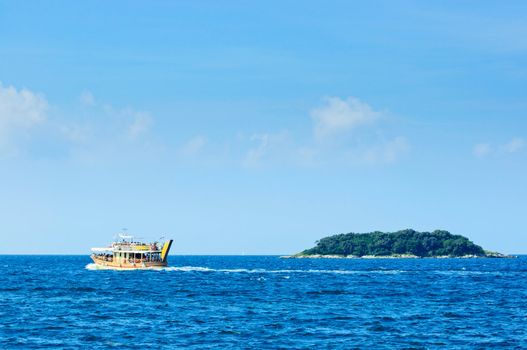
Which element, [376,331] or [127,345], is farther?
[376,331]

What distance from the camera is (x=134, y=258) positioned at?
561 ft

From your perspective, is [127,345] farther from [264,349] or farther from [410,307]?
[410,307]

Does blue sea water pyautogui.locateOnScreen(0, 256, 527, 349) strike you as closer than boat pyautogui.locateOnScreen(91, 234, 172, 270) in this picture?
Yes

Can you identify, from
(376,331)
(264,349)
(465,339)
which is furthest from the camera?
(376,331)

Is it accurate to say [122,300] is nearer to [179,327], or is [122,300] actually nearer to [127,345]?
[179,327]

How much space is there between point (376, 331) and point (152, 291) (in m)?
49.5

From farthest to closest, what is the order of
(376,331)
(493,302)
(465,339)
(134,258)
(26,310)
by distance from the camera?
(134,258)
(493,302)
(26,310)
(376,331)
(465,339)

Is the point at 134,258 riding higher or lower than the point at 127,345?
higher

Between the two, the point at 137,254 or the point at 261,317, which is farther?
the point at 137,254

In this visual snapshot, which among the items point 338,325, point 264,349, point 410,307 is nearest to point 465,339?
point 338,325

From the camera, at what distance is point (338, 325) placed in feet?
230

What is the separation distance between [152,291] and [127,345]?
51272 millimetres

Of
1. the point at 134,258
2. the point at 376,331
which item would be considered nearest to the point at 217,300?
the point at 376,331

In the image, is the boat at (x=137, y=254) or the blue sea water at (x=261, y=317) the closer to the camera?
the blue sea water at (x=261, y=317)
